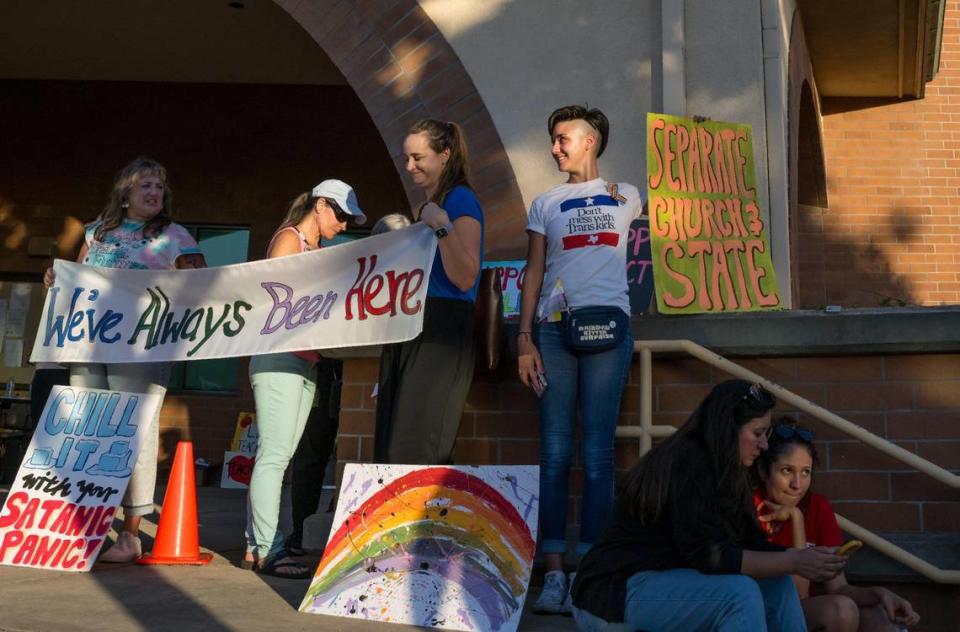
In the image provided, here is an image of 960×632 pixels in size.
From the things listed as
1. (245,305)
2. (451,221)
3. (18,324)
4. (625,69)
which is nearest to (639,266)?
(625,69)

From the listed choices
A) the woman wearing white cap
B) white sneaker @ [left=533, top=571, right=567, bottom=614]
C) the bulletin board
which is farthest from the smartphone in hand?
the bulletin board

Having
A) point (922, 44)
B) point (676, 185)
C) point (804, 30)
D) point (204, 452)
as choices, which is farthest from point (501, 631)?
point (204, 452)

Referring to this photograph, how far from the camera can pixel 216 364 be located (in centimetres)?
1209

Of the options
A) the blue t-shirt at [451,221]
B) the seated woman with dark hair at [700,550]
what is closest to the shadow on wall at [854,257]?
the blue t-shirt at [451,221]

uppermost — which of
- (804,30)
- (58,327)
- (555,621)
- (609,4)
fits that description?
(804,30)

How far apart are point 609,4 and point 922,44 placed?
4166 mm

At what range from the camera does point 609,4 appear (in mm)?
6613

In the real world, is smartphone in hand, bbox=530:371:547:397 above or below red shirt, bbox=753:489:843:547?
above

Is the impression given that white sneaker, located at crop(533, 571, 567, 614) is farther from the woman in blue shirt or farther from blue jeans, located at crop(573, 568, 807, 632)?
blue jeans, located at crop(573, 568, 807, 632)

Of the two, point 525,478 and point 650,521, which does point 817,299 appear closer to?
point 525,478

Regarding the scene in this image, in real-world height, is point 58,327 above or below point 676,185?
below

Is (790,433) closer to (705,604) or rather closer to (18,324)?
(705,604)

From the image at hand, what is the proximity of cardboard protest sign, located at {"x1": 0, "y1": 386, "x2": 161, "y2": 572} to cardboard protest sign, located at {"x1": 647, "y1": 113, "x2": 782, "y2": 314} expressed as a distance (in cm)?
260

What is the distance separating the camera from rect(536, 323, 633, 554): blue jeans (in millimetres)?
4270
